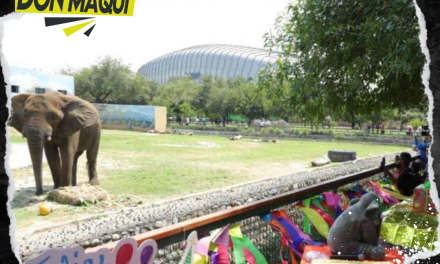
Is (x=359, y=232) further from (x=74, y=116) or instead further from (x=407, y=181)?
(x=74, y=116)

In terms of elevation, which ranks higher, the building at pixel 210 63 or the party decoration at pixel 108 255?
the building at pixel 210 63

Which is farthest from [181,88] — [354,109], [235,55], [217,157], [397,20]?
[217,157]

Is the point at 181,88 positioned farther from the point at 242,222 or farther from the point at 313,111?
the point at 242,222

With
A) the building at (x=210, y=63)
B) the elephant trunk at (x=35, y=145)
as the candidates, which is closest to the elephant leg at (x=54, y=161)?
the elephant trunk at (x=35, y=145)

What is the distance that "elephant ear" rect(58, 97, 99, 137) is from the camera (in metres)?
4.94

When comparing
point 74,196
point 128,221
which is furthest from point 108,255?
point 74,196

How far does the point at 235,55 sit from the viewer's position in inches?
126

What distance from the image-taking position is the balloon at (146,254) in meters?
0.85

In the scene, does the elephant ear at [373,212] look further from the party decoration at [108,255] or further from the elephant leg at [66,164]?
the elephant leg at [66,164]

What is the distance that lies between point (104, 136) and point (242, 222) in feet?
24.3

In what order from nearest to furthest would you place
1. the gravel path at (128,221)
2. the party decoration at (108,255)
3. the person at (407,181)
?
the party decoration at (108,255)
the person at (407,181)
the gravel path at (128,221)

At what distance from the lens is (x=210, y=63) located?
3.41 metres

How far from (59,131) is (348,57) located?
396 centimetres

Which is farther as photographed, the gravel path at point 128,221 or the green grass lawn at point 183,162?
the green grass lawn at point 183,162
